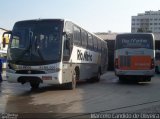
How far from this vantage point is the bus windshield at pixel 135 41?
866 inches

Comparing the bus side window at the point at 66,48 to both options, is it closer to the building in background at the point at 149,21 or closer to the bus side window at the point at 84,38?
the bus side window at the point at 84,38

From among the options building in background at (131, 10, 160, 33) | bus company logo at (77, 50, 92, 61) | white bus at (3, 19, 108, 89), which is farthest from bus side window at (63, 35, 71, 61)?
building in background at (131, 10, 160, 33)

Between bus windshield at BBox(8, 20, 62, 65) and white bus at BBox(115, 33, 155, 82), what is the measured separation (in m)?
7.48

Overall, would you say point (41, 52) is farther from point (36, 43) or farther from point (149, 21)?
point (149, 21)

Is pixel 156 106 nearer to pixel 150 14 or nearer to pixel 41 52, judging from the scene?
pixel 41 52

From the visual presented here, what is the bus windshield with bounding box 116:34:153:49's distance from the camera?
22.0 m

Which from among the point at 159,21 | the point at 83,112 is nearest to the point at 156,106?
the point at 83,112

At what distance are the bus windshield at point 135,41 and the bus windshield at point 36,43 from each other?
25.1ft

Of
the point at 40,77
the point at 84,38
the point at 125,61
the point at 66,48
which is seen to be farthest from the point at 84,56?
the point at 40,77

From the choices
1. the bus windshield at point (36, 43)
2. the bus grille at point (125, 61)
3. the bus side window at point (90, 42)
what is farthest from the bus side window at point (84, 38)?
the bus windshield at point (36, 43)

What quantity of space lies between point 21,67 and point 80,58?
14.2 feet

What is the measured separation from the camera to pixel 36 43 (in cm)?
1506

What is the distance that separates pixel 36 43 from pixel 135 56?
8436mm

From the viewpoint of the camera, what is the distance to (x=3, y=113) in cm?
1005
